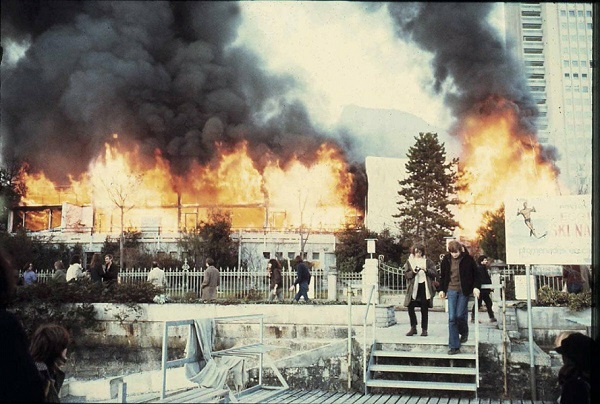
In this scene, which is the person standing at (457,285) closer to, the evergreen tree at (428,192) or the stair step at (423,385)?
the stair step at (423,385)

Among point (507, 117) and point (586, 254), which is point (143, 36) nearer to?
point (507, 117)

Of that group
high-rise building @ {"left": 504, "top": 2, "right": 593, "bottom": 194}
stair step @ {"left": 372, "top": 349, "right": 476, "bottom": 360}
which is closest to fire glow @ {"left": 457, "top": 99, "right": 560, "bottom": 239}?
high-rise building @ {"left": 504, "top": 2, "right": 593, "bottom": 194}

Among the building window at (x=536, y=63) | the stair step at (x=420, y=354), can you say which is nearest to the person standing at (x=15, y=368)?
the stair step at (x=420, y=354)

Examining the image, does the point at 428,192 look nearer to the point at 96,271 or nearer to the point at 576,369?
the point at 96,271

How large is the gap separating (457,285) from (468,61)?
82.9ft

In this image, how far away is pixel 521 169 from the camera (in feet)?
106

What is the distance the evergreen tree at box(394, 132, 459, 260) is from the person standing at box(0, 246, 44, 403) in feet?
103

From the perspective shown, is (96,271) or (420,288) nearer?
(420,288)

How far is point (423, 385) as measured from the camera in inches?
308

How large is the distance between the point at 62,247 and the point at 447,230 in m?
20.4

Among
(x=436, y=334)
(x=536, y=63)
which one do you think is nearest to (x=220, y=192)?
(x=436, y=334)

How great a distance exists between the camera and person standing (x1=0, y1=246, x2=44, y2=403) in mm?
3205

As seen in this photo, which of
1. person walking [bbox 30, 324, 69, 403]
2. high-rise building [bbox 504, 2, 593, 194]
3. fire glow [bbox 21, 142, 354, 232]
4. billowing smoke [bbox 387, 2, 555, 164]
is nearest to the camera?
person walking [bbox 30, 324, 69, 403]

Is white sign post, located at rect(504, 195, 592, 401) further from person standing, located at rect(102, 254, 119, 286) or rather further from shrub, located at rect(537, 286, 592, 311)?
person standing, located at rect(102, 254, 119, 286)
